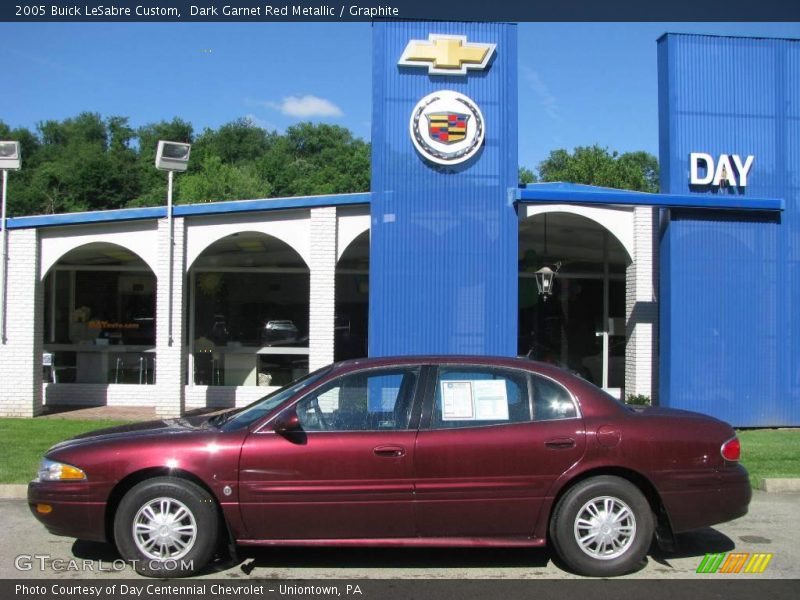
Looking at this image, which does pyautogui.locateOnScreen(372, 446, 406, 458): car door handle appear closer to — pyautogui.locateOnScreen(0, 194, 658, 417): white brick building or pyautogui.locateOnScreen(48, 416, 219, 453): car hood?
pyautogui.locateOnScreen(48, 416, 219, 453): car hood

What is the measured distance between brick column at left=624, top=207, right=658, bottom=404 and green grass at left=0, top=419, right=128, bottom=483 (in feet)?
28.8

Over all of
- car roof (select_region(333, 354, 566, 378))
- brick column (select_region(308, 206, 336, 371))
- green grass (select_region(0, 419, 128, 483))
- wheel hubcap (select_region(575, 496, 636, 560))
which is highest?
brick column (select_region(308, 206, 336, 371))

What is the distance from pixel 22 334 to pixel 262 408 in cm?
897

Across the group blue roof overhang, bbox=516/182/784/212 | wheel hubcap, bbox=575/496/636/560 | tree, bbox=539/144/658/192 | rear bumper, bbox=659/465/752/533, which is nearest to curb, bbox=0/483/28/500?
wheel hubcap, bbox=575/496/636/560

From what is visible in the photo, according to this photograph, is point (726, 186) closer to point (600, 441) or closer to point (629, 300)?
point (629, 300)

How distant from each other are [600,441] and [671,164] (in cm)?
833

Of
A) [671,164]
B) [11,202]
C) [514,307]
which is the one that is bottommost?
[514,307]

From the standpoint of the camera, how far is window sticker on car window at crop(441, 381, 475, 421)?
548 centimetres

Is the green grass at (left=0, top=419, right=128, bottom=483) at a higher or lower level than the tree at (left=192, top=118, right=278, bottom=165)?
lower

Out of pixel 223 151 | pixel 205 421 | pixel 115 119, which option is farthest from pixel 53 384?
pixel 115 119

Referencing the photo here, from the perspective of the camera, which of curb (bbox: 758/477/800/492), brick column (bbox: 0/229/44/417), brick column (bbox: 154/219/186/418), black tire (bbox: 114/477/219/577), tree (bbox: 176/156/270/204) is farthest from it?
tree (bbox: 176/156/270/204)

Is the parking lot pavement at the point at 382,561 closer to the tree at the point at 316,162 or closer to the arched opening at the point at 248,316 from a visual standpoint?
the arched opening at the point at 248,316

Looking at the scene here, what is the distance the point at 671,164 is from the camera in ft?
41.0

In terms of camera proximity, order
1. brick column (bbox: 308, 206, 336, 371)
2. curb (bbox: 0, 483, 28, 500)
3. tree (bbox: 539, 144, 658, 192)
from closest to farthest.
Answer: curb (bbox: 0, 483, 28, 500) < brick column (bbox: 308, 206, 336, 371) < tree (bbox: 539, 144, 658, 192)
